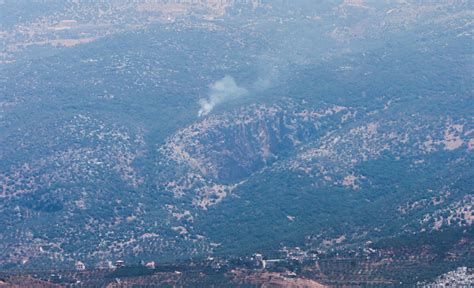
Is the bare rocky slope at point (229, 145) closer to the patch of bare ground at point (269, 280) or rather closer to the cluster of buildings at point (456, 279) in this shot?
the cluster of buildings at point (456, 279)

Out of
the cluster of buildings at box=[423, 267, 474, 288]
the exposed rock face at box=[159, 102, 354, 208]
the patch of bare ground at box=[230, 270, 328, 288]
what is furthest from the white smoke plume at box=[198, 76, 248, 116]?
the cluster of buildings at box=[423, 267, 474, 288]

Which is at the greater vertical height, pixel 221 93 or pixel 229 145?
pixel 221 93

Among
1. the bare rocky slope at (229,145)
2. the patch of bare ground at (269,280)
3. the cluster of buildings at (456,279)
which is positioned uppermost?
the bare rocky slope at (229,145)

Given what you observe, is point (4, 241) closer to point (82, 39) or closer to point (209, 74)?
point (209, 74)

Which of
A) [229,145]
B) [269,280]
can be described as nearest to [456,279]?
[269,280]

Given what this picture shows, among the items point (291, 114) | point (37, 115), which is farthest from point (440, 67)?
point (37, 115)

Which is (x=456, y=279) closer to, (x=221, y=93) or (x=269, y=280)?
(x=269, y=280)

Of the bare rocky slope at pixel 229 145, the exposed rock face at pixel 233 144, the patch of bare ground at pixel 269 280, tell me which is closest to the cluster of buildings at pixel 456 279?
the bare rocky slope at pixel 229 145

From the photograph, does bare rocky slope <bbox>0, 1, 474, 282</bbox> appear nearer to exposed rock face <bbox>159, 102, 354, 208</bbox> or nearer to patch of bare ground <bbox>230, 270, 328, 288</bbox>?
exposed rock face <bbox>159, 102, 354, 208</bbox>
